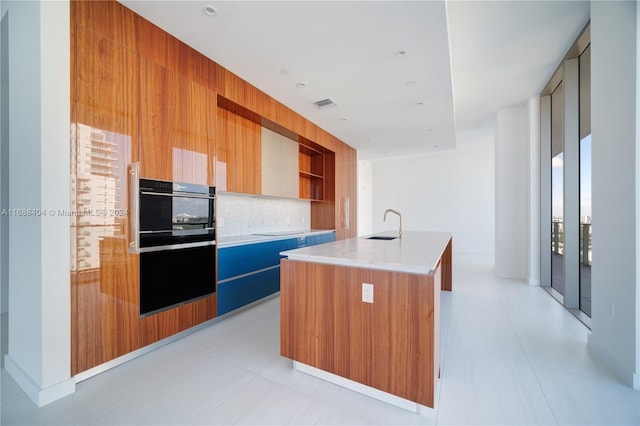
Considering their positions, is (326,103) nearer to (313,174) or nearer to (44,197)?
(313,174)

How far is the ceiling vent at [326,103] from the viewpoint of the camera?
11.6ft

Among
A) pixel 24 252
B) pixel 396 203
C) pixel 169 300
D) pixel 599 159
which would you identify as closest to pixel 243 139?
pixel 169 300

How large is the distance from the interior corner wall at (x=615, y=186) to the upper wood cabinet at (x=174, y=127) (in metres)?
3.29

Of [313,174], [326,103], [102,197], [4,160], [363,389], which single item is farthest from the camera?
[313,174]

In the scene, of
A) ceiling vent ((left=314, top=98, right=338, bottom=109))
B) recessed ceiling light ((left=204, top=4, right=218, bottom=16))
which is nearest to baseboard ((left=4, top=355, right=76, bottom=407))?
recessed ceiling light ((left=204, top=4, right=218, bottom=16))

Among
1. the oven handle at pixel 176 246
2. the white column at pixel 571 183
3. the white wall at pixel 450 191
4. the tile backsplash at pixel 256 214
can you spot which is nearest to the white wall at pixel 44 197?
the oven handle at pixel 176 246

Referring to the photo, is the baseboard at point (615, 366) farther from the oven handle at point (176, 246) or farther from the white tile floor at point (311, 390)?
the oven handle at point (176, 246)

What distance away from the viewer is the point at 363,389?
1668mm

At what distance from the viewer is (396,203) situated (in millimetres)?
9023

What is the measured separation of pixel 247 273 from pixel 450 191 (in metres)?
7.05

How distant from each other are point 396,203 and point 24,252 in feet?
28.3

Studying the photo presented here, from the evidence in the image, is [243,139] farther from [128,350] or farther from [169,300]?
[128,350]

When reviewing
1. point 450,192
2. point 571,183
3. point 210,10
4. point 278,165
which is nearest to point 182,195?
point 210,10

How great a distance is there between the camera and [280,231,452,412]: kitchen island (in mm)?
1444
